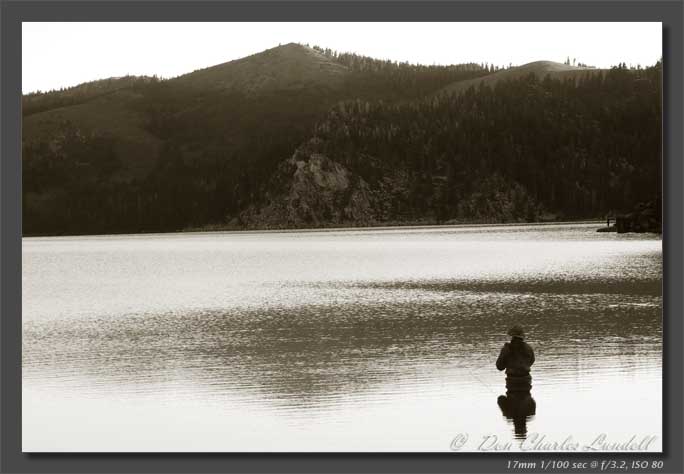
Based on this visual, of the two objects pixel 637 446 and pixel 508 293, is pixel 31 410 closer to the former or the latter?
pixel 637 446

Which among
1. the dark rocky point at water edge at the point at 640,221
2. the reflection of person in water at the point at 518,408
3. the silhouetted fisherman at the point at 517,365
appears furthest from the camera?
the dark rocky point at water edge at the point at 640,221

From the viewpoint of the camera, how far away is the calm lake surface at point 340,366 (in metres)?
19.5

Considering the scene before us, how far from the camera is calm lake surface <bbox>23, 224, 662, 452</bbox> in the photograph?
1955 centimetres

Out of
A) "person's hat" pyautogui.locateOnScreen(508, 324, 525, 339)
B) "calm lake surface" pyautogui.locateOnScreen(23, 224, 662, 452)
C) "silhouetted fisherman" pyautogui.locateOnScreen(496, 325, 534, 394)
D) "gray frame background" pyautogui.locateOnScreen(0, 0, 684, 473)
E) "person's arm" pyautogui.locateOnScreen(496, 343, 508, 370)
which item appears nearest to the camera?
"gray frame background" pyautogui.locateOnScreen(0, 0, 684, 473)

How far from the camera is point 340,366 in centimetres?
2827

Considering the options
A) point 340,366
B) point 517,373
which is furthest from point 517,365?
point 340,366

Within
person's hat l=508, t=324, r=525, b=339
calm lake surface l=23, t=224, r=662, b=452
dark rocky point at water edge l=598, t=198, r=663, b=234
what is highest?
dark rocky point at water edge l=598, t=198, r=663, b=234

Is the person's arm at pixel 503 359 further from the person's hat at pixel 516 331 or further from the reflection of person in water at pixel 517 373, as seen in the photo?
the person's hat at pixel 516 331

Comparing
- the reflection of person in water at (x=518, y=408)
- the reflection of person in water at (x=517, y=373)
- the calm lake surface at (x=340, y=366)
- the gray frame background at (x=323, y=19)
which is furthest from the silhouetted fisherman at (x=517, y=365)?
the gray frame background at (x=323, y=19)

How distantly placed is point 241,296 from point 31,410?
33.9 m

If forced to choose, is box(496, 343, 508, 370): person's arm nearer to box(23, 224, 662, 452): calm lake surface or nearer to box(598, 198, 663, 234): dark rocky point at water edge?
box(23, 224, 662, 452): calm lake surface

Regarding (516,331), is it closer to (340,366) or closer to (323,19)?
(323,19)

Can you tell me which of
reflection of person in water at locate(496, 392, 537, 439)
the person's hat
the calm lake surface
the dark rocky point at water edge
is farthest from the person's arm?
the dark rocky point at water edge

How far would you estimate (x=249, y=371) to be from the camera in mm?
27891
